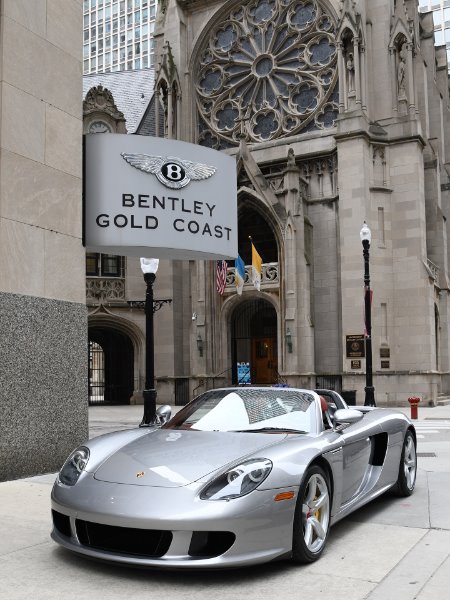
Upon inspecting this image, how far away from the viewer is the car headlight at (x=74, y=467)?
5122 millimetres

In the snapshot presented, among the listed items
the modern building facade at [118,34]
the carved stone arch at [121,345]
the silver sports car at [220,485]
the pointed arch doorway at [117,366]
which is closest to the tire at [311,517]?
the silver sports car at [220,485]

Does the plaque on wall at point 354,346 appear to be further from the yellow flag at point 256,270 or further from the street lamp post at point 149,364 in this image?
the street lamp post at point 149,364

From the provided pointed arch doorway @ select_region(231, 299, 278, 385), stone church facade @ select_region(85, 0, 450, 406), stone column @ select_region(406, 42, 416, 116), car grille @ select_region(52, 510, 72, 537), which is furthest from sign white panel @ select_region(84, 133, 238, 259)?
pointed arch doorway @ select_region(231, 299, 278, 385)

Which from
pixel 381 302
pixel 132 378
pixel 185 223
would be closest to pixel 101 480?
pixel 185 223

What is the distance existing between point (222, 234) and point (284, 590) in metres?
7.42

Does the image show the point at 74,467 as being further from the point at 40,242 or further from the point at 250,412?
the point at 40,242

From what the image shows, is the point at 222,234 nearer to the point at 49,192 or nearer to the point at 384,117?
the point at 49,192

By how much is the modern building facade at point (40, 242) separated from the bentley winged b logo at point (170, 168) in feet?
2.86

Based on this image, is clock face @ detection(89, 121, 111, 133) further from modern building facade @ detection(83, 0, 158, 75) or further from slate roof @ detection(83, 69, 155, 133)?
modern building facade @ detection(83, 0, 158, 75)

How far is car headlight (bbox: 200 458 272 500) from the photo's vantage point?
456 cm

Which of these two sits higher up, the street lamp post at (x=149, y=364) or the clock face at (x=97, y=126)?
the clock face at (x=97, y=126)

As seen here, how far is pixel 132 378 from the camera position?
34.8 m

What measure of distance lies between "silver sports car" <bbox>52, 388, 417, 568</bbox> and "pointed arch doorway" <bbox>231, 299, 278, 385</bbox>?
2681 centimetres

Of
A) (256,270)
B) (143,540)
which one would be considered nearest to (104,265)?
(256,270)
